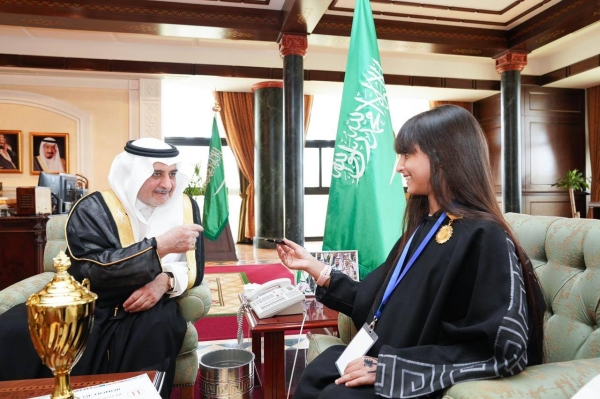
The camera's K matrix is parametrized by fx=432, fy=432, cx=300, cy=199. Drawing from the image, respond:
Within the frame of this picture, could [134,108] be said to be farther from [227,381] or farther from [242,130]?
[227,381]

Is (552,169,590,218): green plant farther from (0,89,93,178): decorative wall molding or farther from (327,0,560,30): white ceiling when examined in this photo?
(0,89,93,178): decorative wall molding

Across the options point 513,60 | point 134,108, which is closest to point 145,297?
point 134,108

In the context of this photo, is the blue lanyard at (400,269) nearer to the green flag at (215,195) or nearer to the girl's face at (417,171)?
the girl's face at (417,171)

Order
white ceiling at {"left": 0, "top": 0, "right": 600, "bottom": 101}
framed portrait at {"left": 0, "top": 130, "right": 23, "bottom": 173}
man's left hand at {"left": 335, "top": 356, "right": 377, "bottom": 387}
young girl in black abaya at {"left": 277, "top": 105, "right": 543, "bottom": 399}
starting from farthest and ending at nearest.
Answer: framed portrait at {"left": 0, "top": 130, "right": 23, "bottom": 173}, white ceiling at {"left": 0, "top": 0, "right": 600, "bottom": 101}, man's left hand at {"left": 335, "top": 356, "right": 377, "bottom": 387}, young girl in black abaya at {"left": 277, "top": 105, "right": 543, "bottom": 399}

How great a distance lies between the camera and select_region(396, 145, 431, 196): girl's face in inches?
53.0

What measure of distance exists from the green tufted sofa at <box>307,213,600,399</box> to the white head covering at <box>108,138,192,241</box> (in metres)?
1.59

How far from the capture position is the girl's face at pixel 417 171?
4.42 feet

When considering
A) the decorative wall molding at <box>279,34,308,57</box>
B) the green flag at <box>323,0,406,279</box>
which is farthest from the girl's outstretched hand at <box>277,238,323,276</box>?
the decorative wall molding at <box>279,34,308,57</box>

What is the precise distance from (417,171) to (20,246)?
442 cm

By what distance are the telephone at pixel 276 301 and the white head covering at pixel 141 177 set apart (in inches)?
23.1

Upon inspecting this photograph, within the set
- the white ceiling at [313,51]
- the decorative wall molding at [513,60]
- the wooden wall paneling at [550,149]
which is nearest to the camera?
the white ceiling at [313,51]

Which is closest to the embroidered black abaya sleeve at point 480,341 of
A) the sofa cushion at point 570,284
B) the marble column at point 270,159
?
the sofa cushion at point 570,284

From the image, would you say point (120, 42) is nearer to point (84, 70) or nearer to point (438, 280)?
point (84, 70)

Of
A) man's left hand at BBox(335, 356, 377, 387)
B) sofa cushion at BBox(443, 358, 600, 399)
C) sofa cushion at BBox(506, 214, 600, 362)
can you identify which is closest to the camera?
sofa cushion at BBox(443, 358, 600, 399)
